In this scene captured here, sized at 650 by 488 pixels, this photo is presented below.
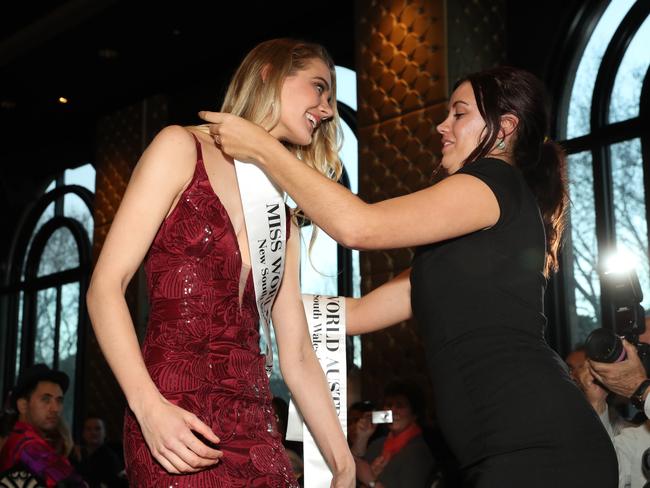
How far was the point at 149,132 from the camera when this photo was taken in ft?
26.4

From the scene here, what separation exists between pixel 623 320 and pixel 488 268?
4.05ft

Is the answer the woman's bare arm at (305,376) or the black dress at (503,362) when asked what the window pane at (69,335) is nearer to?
the woman's bare arm at (305,376)

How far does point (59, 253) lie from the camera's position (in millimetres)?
9555

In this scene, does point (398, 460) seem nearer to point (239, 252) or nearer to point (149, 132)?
point (239, 252)

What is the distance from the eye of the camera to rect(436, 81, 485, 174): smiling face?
1.70 metres

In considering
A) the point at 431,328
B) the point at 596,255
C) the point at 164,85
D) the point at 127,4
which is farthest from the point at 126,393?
the point at 164,85

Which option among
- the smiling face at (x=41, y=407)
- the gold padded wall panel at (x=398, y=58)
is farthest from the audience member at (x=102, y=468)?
the gold padded wall panel at (x=398, y=58)

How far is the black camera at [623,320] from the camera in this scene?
2.52m

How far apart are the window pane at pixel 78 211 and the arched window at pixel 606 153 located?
5481 mm

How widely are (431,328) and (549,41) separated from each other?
4182mm

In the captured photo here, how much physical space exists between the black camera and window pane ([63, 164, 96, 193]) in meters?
7.31

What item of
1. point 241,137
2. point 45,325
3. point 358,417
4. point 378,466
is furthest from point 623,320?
point 45,325

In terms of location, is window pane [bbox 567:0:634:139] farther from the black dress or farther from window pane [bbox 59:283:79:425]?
window pane [bbox 59:283:79:425]

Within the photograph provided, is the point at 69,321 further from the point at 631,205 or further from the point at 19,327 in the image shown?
the point at 631,205
